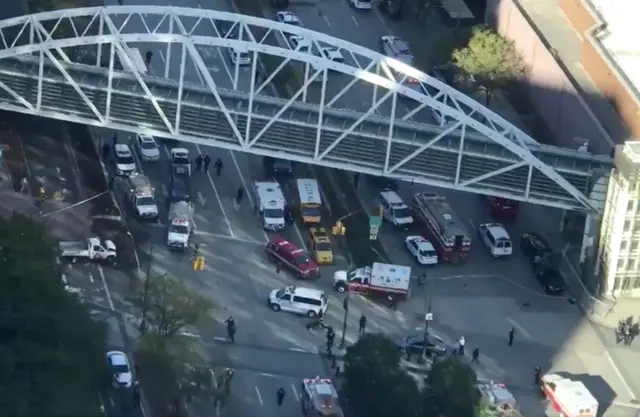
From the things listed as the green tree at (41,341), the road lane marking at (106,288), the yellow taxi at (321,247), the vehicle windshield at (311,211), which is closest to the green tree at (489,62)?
the vehicle windshield at (311,211)

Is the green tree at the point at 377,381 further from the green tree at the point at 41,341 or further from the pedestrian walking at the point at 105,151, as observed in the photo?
the pedestrian walking at the point at 105,151

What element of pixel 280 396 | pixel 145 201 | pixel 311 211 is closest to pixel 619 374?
pixel 280 396

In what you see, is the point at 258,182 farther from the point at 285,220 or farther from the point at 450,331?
the point at 450,331

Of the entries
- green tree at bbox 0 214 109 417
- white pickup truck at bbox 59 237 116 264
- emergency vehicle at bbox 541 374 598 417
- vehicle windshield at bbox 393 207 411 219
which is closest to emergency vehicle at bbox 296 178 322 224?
vehicle windshield at bbox 393 207 411 219

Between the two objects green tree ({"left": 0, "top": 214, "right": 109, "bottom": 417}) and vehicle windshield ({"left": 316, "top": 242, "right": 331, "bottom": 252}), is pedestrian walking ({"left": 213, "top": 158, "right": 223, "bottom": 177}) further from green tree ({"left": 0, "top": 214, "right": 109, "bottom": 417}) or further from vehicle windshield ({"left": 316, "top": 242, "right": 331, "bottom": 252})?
green tree ({"left": 0, "top": 214, "right": 109, "bottom": 417})

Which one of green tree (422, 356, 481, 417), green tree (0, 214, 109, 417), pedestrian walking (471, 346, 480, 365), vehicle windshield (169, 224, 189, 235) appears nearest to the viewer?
green tree (0, 214, 109, 417)

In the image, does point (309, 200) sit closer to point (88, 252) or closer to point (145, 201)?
point (145, 201)
